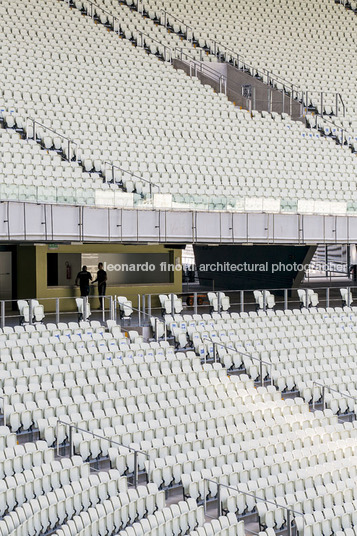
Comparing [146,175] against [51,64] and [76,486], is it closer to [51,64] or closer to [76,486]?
[51,64]

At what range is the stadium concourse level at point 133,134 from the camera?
17.4 metres

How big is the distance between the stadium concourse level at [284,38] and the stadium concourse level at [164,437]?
13.1 m

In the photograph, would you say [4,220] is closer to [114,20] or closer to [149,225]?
[149,225]

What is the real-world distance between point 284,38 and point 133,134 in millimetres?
10715

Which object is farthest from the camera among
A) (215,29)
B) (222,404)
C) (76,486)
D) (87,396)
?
(215,29)

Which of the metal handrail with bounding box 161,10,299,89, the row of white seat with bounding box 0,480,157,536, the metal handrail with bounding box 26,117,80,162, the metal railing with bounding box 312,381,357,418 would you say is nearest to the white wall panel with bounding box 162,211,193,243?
the metal handrail with bounding box 26,117,80,162

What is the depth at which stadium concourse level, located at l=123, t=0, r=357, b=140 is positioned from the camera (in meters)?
26.2

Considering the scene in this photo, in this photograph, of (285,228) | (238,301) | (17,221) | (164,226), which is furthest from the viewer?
(238,301)

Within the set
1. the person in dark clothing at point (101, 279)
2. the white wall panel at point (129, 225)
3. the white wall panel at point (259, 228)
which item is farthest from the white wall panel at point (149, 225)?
the white wall panel at point (259, 228)

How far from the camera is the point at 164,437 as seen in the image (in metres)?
11.1

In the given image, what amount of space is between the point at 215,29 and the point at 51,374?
62.1 feet

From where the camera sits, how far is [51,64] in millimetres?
22609

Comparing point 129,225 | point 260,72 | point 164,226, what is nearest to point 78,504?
point 129,225

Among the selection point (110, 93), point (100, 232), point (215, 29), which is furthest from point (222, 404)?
point (215, 29)
